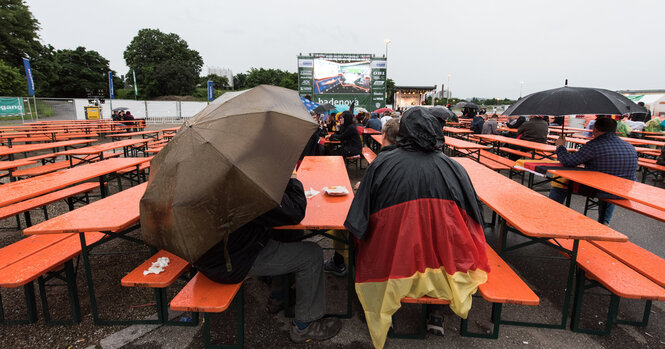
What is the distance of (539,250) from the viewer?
3.77 meters

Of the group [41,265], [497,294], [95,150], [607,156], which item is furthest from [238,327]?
[95,150]

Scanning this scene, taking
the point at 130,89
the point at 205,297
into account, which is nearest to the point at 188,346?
the point at 205,297

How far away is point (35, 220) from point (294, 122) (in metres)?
4.98

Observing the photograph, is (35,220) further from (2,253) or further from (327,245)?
(327,245)

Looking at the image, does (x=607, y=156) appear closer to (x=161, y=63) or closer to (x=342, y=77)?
(x=342, y=77)

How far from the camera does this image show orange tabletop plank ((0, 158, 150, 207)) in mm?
2660

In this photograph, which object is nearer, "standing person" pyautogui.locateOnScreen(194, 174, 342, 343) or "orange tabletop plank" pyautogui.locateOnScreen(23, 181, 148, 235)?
"standing person" pyautogui.locateOnScreen(194, 174, 342, 343)

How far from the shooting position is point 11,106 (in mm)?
16656

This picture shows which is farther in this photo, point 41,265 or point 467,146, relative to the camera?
point 467,146

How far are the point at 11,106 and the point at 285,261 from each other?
74.8 ft

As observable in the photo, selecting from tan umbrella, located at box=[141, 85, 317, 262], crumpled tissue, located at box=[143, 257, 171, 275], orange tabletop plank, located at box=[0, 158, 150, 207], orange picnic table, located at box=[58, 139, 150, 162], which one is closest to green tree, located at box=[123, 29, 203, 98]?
orange picnic table, located at box=[58, 139, 150, 162]

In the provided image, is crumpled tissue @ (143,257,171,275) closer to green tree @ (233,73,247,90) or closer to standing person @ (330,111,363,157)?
standing person @ (330,111,363,157)

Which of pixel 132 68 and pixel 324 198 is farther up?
pixel 132 68

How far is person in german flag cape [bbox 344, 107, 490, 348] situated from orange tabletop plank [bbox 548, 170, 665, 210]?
70.0 inches
